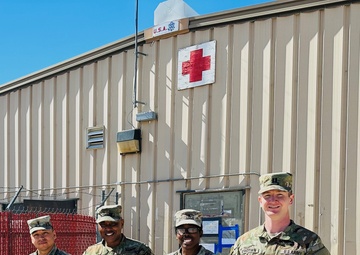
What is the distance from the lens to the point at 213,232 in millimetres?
7395

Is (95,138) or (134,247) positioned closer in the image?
(134,247)

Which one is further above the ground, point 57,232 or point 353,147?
point 353,147

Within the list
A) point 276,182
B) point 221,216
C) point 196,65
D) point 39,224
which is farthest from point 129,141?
point 276,182

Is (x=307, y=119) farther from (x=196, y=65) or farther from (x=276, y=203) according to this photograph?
(x=276, y=203)

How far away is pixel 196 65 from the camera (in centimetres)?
784

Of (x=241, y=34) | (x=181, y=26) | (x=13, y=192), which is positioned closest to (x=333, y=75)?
(x=241, y=34)

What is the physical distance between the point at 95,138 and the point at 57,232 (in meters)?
2.05

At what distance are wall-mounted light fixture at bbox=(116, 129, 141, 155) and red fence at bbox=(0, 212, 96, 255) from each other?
1.12 metres

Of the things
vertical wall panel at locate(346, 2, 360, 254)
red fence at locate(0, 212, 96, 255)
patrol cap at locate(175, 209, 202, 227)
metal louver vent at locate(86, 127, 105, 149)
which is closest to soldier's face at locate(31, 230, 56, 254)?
patrol cap at locate(175, 209, 202, 227)

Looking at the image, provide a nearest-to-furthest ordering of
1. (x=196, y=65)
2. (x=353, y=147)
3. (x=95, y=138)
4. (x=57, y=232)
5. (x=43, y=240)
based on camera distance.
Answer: (x=43, y=240) → (x=353, y=147) → (x=57, y=232) → (x=196, y=65) → (x=95, y=138)

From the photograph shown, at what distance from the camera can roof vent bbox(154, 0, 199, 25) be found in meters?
8.17

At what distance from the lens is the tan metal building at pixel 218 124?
647 cm

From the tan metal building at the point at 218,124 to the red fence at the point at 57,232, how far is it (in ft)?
2.34

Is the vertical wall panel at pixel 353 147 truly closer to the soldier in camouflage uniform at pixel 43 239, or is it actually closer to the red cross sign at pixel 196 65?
the red cross sign at pixel 196 65
